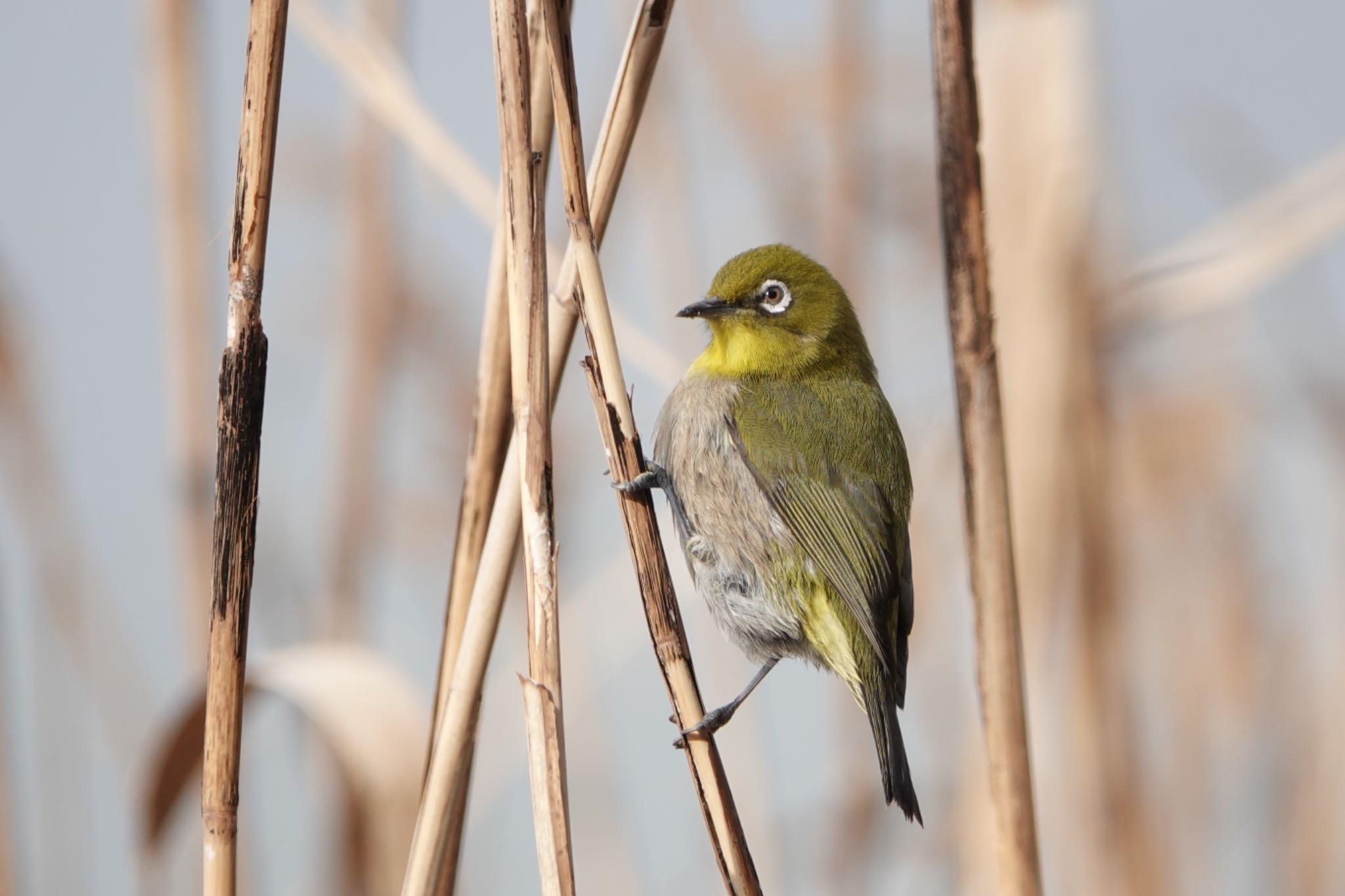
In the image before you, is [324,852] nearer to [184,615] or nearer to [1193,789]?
[184,615]

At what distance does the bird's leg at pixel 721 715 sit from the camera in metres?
1.52

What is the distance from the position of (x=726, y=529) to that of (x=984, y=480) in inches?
32.4

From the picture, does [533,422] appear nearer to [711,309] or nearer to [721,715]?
[721,715]

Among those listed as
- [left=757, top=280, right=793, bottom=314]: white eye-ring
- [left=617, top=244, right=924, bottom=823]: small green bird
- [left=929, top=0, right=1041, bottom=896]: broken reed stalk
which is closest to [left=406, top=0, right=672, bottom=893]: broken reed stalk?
[left=929, top=0, right=1041, bottom=896]: broken reed stalk

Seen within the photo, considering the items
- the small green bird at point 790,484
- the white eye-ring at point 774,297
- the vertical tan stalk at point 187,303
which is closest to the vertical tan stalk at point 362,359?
the vertical tan stalk at point 187,303

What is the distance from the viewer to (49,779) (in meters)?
2.89

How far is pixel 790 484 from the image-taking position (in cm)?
249

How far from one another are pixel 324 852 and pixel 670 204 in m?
1.89

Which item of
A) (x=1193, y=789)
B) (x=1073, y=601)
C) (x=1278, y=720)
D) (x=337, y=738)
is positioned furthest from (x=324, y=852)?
(x=1278, y=720)

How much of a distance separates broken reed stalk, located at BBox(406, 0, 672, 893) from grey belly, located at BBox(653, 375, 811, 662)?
95 cm

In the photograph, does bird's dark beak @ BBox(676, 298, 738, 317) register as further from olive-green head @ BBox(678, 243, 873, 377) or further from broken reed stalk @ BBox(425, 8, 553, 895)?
broken reed stalk @ BBox(425, 8, 553, 895)

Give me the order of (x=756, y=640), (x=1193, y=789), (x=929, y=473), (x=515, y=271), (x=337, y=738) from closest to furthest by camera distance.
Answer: (x=515, y=271)
(x=337, y=738)
(x=756, y=640)
(x=929, y=473)
(x=1193, y=789)

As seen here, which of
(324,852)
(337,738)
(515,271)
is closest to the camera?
(515,271)

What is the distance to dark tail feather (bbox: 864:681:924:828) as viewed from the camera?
2.10 meters
